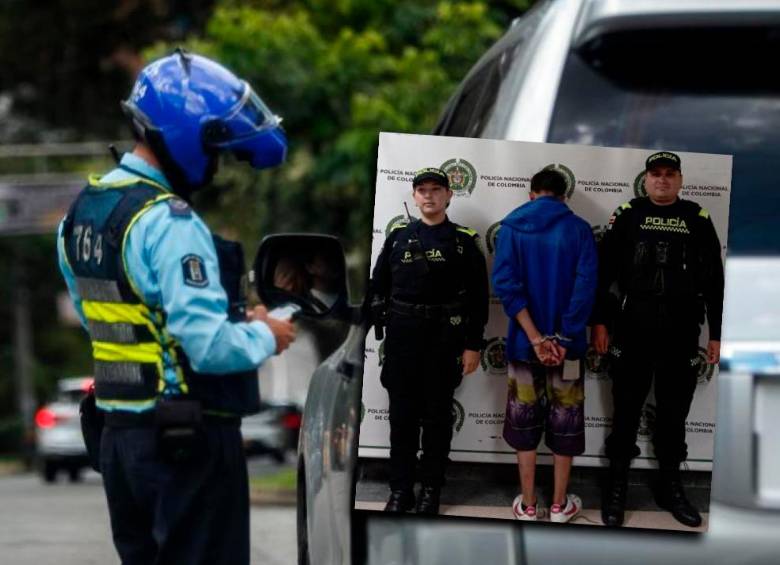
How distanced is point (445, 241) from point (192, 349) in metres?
0.90

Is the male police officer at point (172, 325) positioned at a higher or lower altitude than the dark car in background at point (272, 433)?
higher

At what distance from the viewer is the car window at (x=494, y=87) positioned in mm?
3523

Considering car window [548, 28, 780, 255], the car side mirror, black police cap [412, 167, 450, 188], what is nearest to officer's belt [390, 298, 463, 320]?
black police cap [412, 167, 450, 188]

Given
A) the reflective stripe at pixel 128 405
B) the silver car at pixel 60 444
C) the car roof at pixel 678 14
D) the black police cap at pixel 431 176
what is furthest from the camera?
the silver car at pixel 60 444

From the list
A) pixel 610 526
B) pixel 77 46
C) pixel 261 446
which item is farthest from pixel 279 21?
pixel 261 446

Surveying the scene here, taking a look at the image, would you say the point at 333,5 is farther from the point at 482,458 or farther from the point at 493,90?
the point at 482,458

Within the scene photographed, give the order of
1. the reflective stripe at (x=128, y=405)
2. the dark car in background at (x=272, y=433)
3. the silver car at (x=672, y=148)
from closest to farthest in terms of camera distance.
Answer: the silver car at (x=672, y=148) → the reflective stripe at (x=128, y=405) → the dark car in background at (x=272, y=433)

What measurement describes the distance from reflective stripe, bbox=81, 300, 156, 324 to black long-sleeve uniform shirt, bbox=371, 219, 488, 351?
0.94 meters

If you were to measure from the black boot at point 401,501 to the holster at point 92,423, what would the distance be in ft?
4.10

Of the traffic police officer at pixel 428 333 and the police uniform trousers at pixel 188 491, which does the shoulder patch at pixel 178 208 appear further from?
the traffic police officer at pixel 428 333

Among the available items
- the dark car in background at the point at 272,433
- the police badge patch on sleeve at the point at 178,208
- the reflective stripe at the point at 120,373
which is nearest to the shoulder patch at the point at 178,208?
the police badge patch on sleeve at the point at 178,208

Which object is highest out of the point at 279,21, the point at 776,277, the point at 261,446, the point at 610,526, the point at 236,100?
the point at 279,21

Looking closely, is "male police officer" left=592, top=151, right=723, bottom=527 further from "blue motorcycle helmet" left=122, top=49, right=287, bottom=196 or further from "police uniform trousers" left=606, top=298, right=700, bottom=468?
"blue motorcycle helmet" left=122, top=49, right=287, bottom=196

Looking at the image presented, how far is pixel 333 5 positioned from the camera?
14734mm
